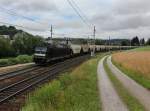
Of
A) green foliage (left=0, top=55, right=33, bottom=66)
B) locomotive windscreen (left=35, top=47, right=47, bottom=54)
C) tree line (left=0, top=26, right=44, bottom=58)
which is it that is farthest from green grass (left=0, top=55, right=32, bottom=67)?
tree line (left=0, top=26, right=44, bottom=58)

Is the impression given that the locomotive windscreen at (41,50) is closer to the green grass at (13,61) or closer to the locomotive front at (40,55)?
the locomotive front at (40,55)

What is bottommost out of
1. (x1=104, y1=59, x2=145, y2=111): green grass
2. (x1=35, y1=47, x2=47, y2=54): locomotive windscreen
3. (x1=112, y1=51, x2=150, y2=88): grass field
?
(x1=112, y1=51, x2=150, y2=88): grass field

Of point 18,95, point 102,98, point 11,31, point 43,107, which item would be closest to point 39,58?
point 18,95

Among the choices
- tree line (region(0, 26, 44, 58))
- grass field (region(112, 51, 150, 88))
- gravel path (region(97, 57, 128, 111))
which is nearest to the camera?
gravel path (region(97, 57, 128, 111))

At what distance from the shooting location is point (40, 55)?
44.0 metres

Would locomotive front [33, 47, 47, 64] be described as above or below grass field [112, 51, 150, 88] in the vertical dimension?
above

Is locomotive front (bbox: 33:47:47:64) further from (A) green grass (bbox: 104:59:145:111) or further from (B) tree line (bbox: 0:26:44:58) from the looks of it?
(B) tree line (bbox: 0:26:44:58)

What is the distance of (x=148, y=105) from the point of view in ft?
50.5

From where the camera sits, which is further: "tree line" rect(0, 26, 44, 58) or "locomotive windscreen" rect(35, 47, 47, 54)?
"tree line" rect(0, 26, 44, 58)

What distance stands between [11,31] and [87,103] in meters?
115

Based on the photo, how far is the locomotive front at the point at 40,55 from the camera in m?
43.8

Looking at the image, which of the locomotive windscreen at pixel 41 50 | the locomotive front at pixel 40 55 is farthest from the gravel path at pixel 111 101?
the locomotive windscreen at pixel 41 50

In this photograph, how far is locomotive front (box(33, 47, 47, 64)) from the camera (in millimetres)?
43763

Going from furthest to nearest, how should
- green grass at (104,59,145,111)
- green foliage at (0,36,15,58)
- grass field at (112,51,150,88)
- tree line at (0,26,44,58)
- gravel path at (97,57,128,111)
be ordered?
tree line at (0,26,44,58), green foliage at (0,36,15,58), grass field at (112,51,150,88), green grass at (104,59,145,111), gravel path at (97,57,128,111)
